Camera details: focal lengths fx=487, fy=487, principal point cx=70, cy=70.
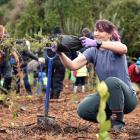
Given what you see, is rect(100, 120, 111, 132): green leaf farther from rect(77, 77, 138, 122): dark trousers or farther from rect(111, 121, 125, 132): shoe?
rect(111, 121, 125, 132): shoe

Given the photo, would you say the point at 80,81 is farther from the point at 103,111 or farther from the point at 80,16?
the point at 103,111

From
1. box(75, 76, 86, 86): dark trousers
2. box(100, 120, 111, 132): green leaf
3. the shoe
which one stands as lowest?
box(75, 76, 86, 86): dark trousers

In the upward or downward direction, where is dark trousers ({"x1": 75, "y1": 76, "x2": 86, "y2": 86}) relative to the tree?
downward

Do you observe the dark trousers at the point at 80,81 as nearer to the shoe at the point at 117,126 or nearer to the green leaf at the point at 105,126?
the shoe at the point at 117,126

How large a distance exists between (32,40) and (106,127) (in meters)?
2.88

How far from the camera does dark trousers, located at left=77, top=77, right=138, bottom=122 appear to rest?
4457 millimetres

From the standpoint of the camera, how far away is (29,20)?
22906 mm

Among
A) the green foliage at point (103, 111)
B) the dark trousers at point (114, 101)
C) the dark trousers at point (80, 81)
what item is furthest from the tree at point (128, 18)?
the green foliage at point (103, 111)

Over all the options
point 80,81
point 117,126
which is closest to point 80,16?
point 80,81

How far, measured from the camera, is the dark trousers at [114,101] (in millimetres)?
4457

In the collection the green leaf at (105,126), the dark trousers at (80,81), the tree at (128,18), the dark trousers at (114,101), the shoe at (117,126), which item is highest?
the tree at (128,18)

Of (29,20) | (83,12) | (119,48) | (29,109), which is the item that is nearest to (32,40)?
(119,48)

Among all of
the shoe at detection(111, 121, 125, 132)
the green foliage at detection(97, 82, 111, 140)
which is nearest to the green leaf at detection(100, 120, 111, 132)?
the green foliage at detection(97, 82, 111, 140)

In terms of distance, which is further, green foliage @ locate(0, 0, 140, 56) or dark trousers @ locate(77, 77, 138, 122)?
green foliage @ locate(0, 0, 140, 56)
